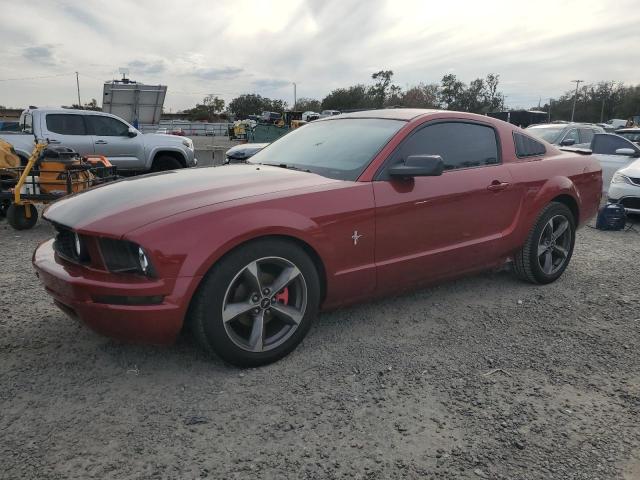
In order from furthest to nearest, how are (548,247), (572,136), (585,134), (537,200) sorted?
Result: (585,134), (572,136), (548,247), (537,200)

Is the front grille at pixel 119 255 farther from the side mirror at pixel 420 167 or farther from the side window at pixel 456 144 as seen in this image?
the side window at pixel 456 144

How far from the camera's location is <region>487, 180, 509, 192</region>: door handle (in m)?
3.95

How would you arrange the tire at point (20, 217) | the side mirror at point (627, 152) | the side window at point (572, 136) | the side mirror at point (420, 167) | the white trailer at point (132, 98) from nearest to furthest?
the side mirror at point (420, 167) → the tire at point (20, 217) → the side mirror at point (627, 152) → the side window at point (572, 136) → the white trailer at point (132, 98)

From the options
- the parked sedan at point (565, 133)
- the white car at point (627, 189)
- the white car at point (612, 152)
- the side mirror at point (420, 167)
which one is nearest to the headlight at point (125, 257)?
the side mirror at point (420, 167)

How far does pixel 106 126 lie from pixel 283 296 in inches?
355

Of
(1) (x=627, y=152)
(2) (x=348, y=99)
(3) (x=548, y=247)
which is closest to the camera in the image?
(3) (x=548, y=247)

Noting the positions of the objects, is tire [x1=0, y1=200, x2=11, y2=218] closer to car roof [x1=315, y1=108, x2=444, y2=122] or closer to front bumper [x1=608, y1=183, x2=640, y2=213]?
car roof [x1=315, y1=108, x2=444, y2=122]

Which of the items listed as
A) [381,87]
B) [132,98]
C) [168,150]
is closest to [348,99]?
[381,87]

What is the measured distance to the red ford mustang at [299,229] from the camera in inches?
104

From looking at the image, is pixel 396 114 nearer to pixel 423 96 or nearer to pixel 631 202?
pixel 631 202

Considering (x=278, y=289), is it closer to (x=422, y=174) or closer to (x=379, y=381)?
(x=379, y=381)

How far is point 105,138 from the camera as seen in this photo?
10445 millimetres

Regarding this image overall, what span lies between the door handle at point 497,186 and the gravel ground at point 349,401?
3.12ft

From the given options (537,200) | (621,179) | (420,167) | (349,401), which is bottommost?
(349,401)
